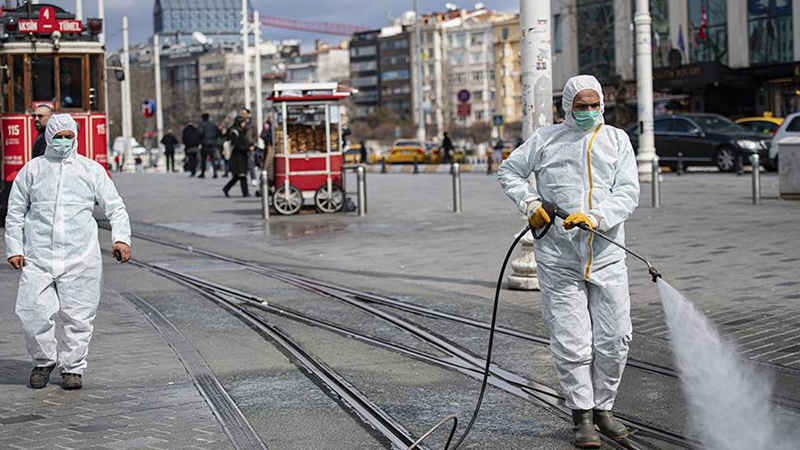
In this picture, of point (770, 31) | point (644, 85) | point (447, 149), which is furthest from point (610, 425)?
point (447, 149)

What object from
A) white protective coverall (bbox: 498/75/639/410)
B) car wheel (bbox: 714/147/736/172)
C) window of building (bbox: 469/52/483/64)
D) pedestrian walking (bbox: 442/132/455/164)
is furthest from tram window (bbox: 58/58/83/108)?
window of building (bbox: 469/52/483/64)

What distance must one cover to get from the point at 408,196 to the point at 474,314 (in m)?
18.0

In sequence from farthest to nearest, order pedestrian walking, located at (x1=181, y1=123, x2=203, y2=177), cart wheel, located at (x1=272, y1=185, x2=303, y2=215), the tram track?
pedestrian walking, located at (x1=181, y1=123, x2=203, y2=177), cart wheel, located at (x1=272, y1=185, x2=303, y2=215), the tram track

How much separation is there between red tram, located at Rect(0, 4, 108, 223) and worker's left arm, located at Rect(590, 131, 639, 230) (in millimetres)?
16388

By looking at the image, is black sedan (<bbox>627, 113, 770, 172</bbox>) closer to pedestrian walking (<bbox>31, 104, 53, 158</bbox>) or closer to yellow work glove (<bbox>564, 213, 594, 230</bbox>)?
pedestrian walking (<bbox>31, 104, 53, 158</bbox>)

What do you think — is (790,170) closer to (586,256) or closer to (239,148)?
(239,148)

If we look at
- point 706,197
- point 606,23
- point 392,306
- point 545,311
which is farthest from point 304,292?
point 606,23

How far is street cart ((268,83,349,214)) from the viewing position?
2241cm

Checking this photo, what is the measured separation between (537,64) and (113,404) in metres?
6.19

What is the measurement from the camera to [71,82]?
22266 millimetres

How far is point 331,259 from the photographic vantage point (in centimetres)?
1584

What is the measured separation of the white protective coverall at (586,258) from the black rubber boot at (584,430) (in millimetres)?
39

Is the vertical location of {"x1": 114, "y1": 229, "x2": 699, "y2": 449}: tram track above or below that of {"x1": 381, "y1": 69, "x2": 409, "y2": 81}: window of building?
below

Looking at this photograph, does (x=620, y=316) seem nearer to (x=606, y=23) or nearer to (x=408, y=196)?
(x=408, y=196)
